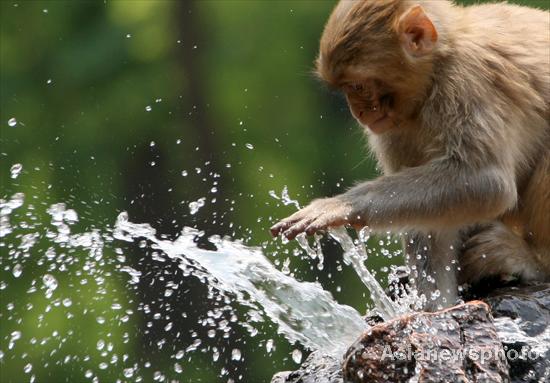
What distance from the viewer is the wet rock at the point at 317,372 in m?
4.21

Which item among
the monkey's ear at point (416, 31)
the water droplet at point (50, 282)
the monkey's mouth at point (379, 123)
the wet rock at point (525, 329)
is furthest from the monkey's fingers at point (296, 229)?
the water droplet at point (50, 282)

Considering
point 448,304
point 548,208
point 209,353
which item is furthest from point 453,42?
point 209,353

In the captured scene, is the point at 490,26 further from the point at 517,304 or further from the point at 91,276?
the point at 91,276

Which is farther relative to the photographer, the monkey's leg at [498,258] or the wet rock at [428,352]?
the monkey's leg at [498,258]

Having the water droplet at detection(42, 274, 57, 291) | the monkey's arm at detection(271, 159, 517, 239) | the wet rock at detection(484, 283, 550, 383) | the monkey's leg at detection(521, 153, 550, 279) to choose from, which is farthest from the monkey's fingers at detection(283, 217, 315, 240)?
the water droplet at detection(42, 274, 57, 291)

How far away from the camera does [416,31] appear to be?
5.12m

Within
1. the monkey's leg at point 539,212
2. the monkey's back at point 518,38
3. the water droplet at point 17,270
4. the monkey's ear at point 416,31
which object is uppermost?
the monkey's ear at point 416,31

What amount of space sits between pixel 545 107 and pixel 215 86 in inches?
222

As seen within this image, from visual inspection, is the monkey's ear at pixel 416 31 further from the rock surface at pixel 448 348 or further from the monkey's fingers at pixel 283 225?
the rock surface at pixel 448 348

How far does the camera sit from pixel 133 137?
10.3 meters

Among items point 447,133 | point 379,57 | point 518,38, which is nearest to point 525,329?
point 447,133

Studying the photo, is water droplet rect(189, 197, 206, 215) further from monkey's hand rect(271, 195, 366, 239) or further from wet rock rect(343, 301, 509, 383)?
wet rock rect(343, 301, 509, 383)

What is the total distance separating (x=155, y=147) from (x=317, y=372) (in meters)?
6.18

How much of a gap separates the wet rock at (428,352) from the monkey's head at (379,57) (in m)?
1.51
